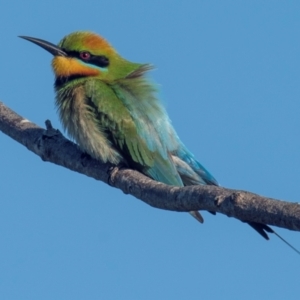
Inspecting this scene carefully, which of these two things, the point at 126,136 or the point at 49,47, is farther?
the point at 49,47

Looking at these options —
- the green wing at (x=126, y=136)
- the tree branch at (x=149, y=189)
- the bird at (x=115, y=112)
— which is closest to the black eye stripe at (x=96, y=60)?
the bird at (x=115, y=112)

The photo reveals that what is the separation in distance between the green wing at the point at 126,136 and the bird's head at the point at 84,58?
0.29 m

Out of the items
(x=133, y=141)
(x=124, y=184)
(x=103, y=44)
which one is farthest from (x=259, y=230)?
(x=103, y=44)

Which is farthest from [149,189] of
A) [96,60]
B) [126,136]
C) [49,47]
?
[49,47]

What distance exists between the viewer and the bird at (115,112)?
477 cm

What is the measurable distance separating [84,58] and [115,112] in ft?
1.72

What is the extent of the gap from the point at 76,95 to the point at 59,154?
53 cm

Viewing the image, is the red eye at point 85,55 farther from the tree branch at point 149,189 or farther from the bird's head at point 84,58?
the tree branch at point 149,189

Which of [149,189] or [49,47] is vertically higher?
[49,47]

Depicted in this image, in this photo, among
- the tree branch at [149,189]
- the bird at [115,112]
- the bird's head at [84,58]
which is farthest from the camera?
the bird's head at [84,58]

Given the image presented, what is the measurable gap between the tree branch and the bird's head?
1.87 ft

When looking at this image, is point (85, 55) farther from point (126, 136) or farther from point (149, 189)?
point (149, 189)

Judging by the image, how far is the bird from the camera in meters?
4.77

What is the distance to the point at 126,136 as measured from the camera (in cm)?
481
